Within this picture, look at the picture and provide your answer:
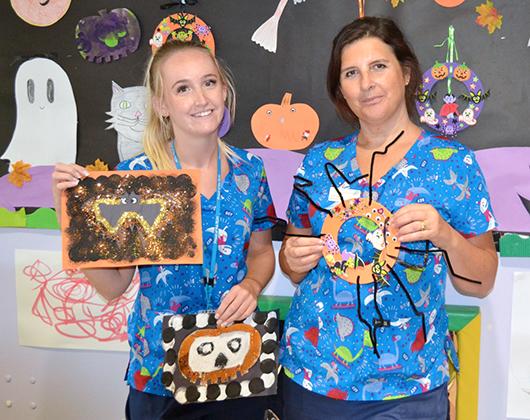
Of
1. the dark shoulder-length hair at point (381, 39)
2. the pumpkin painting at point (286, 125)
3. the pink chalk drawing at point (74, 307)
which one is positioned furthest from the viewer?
the pink chalk drawing at point (74, 307)

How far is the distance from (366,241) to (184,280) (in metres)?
0.48

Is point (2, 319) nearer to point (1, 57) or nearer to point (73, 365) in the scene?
point (73, 365)

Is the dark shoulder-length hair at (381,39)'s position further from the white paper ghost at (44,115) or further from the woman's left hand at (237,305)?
the white paper ghost at (44,115)

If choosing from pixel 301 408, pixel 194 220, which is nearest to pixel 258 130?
pixel 194 220

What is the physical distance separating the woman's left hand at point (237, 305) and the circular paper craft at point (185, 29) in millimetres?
1029

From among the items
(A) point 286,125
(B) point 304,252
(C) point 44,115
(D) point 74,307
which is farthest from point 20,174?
(B) point 304,252

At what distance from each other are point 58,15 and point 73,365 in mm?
1515

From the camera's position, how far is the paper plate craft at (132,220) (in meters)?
1.21

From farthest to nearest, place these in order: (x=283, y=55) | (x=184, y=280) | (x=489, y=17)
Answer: (x=283, y=55) → (x=489, y=17) → (x=184, y=280)

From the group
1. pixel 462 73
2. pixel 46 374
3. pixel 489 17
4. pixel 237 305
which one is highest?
pixel 489 17

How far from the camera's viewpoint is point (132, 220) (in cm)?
122

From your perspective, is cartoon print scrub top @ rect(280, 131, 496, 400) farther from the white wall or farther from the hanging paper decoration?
the white wall

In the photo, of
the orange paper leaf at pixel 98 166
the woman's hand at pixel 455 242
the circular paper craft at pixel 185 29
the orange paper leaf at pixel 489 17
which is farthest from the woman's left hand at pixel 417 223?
the orange paper leaf at pixel 98 166

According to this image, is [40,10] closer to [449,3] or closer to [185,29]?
[185,29]
